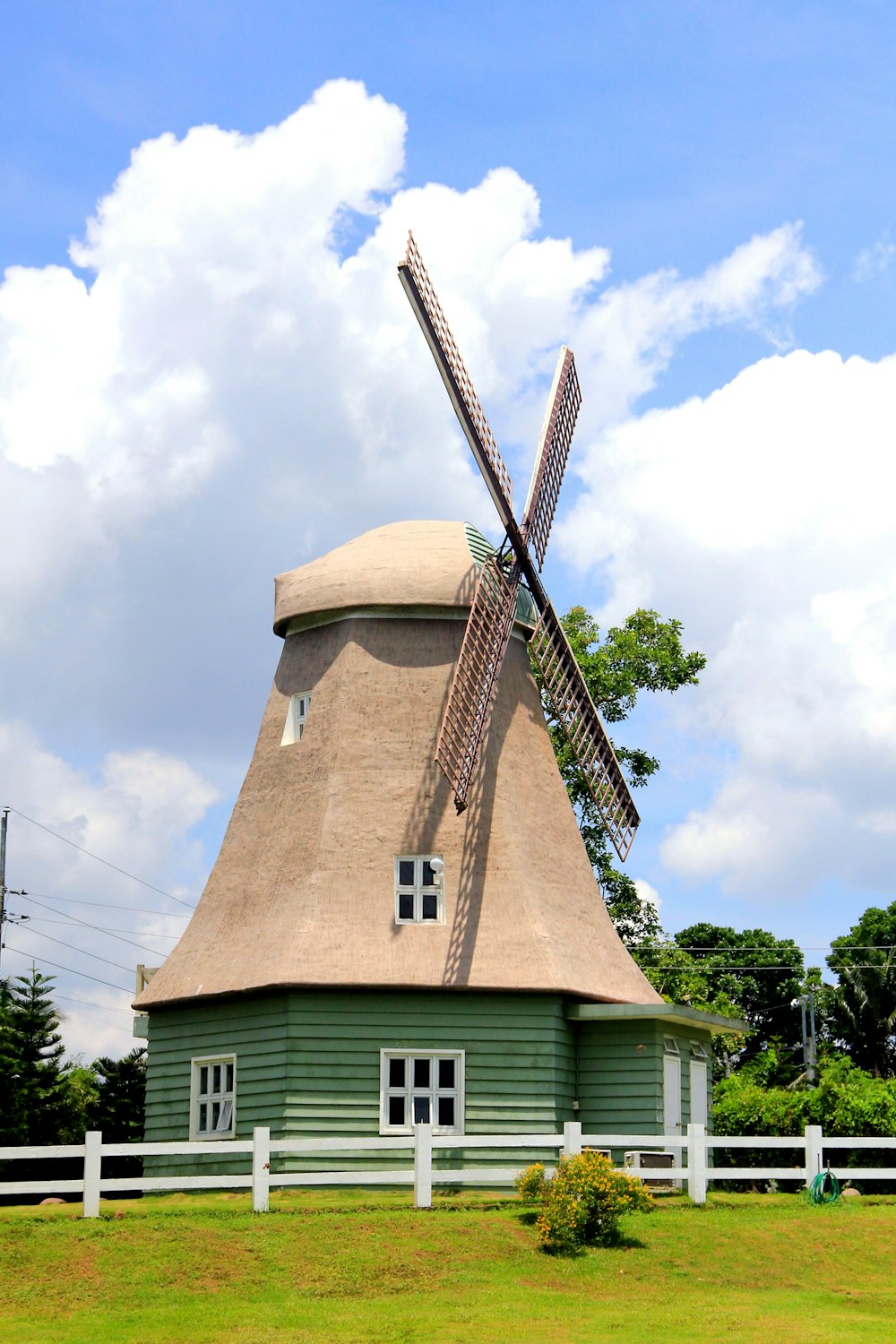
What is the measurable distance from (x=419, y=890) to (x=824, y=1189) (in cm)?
672

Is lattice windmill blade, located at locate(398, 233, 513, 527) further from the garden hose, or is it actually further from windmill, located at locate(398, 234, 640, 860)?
the garden hose

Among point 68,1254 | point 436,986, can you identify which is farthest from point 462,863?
point 68,1254

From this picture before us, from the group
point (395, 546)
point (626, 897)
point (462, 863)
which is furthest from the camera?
point (626, 897)

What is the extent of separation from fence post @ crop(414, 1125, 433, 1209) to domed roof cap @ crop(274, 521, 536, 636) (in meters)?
8.74

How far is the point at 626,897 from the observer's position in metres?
36.0

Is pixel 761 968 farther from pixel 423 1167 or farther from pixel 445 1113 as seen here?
pixel 423 1167

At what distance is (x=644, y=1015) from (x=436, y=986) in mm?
2957

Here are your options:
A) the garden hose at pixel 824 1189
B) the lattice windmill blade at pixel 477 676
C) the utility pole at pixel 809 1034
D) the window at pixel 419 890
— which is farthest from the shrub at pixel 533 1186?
the utility pole at pixel 809 1034

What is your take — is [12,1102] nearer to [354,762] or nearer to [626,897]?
[626,897]

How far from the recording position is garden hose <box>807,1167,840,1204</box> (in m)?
21.4

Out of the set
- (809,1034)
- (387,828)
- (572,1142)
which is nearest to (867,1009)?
(809,1034)

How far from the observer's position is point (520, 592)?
1056 inches

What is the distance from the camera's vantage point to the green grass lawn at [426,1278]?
1468 cm

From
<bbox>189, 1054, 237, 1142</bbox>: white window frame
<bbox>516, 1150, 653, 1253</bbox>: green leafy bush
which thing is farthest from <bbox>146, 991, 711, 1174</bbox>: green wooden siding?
<bbox>516, 1150, 653, 1253</bbox>: green leafy bush
